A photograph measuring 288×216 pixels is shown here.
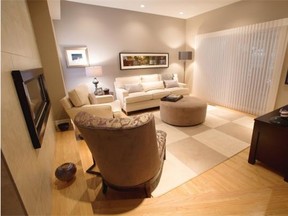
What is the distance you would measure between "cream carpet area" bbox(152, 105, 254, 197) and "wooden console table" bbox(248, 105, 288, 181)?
38 centimetres

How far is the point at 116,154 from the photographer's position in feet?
4.35

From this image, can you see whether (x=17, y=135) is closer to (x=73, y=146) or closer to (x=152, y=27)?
(x=73, y=146)

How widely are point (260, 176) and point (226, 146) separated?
0.68 m

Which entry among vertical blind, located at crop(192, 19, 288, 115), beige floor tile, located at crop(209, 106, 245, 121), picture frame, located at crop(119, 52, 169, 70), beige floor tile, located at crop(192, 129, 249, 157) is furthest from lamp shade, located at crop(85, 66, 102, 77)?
vertical blind, located at crop(192, 19, 288, 115)

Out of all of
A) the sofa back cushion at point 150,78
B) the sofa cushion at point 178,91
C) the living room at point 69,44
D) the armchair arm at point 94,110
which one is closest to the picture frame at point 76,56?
the living room at point 69,44

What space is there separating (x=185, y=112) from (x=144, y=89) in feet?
5.87

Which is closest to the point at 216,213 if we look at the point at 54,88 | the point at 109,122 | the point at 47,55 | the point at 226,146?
the point at 109,122

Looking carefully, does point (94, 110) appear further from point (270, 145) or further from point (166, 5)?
point (166, 5)

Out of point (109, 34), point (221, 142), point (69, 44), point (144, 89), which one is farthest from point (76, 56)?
point (221, 142)

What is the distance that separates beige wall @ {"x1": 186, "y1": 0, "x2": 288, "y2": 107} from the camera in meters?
3.25

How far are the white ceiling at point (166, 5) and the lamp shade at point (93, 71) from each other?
5.19 ft

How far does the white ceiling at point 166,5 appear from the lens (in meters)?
3.87

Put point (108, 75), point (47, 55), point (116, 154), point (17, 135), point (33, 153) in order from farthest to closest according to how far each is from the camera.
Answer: point (108, 75), point (47, 55), point (116, 154), point (33, 153), point (17, 135)

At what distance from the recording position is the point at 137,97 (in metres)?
4.02
